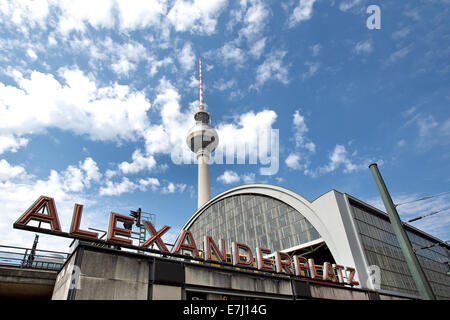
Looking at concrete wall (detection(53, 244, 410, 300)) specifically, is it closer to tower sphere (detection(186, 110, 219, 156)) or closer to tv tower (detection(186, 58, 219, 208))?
tv tower (detection(186, 58, 219, 208))

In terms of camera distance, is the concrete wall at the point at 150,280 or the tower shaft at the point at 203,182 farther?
the tower shaft at the point at 203,182

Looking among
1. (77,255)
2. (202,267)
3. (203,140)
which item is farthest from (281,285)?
(203,140)

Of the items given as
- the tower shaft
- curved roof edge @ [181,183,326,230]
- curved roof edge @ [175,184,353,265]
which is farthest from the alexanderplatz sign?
the tower shaft

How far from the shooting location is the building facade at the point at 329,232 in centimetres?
2705

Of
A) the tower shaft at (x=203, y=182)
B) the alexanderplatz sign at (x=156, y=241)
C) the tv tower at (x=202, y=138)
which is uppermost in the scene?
the tv tower at (x=202, y=138)

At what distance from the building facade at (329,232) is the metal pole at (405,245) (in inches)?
645

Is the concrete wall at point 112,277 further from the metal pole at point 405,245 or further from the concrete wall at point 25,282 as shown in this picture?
the metal pole at point 405,245

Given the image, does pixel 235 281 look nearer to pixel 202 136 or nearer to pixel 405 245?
pixel 405 245

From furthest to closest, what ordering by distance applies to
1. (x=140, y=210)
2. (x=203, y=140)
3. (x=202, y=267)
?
(x=203, y=140), (x=140, y=210), (x=202, y=267)

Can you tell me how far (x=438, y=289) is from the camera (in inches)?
1431

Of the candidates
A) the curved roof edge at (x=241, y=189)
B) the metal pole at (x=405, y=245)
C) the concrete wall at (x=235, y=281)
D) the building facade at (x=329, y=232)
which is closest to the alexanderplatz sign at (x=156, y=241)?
the concrete wall at (x=235, y=281)

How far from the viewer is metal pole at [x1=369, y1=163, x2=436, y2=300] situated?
8203 mm
